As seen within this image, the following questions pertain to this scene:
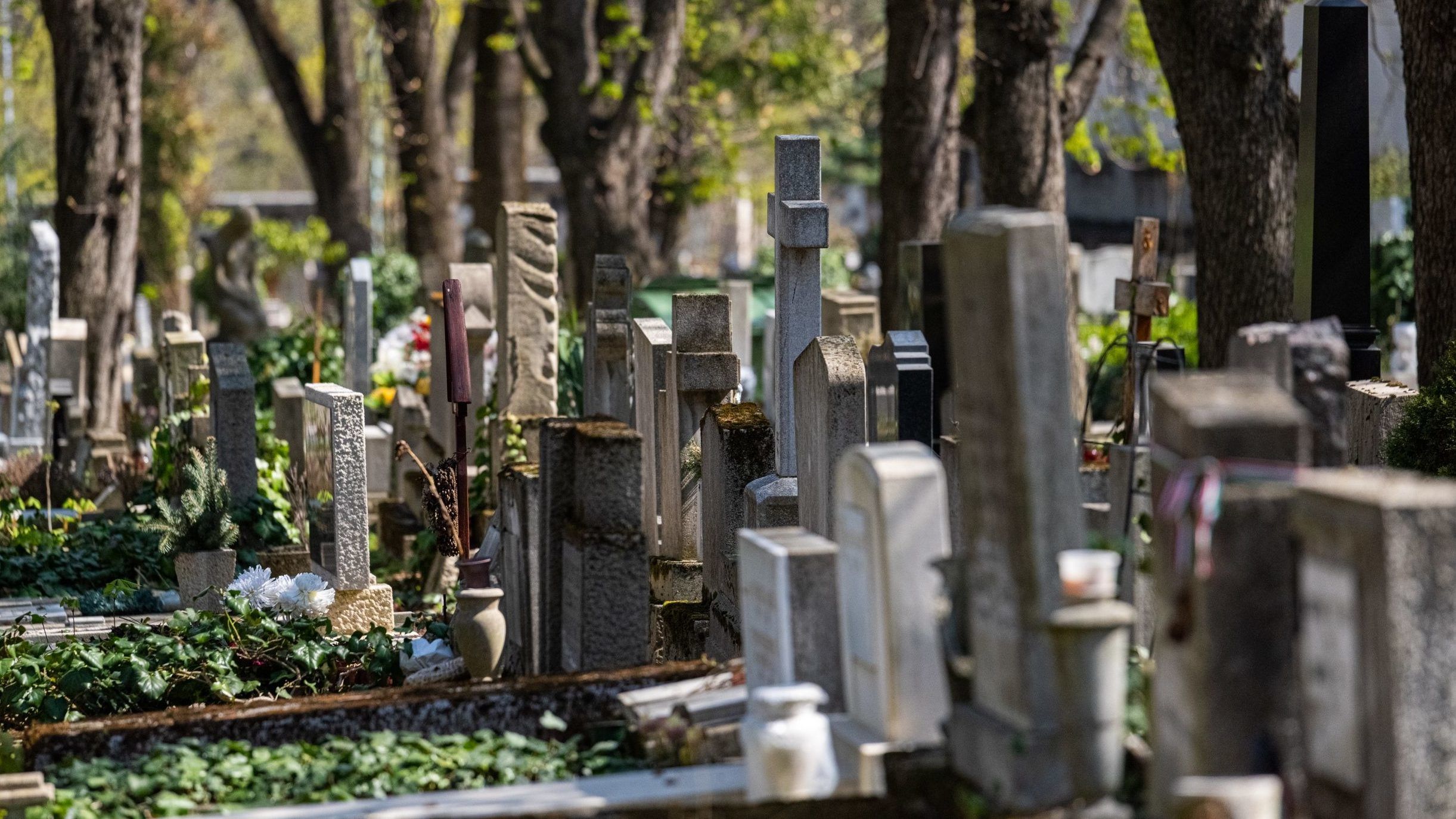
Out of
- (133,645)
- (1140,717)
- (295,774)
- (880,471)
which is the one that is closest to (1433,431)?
(1140,717)

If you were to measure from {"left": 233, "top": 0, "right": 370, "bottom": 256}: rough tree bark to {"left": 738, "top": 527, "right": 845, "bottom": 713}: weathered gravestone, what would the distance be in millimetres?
15296

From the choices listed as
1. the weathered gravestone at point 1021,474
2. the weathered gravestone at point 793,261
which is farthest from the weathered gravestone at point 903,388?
the weathered gravestone at point 1021,474

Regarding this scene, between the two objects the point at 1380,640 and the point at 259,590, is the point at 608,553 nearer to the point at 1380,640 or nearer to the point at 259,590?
the point at 259,590

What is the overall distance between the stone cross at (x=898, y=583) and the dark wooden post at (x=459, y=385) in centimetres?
263

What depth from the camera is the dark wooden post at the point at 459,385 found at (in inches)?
269

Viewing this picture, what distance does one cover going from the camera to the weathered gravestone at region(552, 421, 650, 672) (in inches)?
225

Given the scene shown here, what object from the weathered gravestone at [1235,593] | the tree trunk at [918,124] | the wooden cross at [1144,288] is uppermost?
the tree trunk at [918,124]

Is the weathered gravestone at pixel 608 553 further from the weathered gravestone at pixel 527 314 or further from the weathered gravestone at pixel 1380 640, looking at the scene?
the weathered gravestone at pixel 527 314

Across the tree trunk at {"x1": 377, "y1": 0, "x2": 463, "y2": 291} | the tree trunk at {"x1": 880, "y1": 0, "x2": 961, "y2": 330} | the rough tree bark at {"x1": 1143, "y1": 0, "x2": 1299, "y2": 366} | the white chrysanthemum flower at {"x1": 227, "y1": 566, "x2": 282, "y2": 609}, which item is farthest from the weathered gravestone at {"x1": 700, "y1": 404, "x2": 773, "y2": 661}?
the tree trunk at {"x1": 377, "y1": 0, "x2": 463, "y2": 291}

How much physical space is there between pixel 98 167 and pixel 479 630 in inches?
322

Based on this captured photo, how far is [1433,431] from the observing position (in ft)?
22.1

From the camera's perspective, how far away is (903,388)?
23.0ft

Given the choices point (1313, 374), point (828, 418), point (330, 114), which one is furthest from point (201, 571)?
point (330, 114)

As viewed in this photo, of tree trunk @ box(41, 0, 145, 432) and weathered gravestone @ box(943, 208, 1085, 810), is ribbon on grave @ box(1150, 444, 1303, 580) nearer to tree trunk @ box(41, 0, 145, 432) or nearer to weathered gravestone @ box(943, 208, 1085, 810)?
weathered gravestone @ box(943, 208, 1085, 810)
